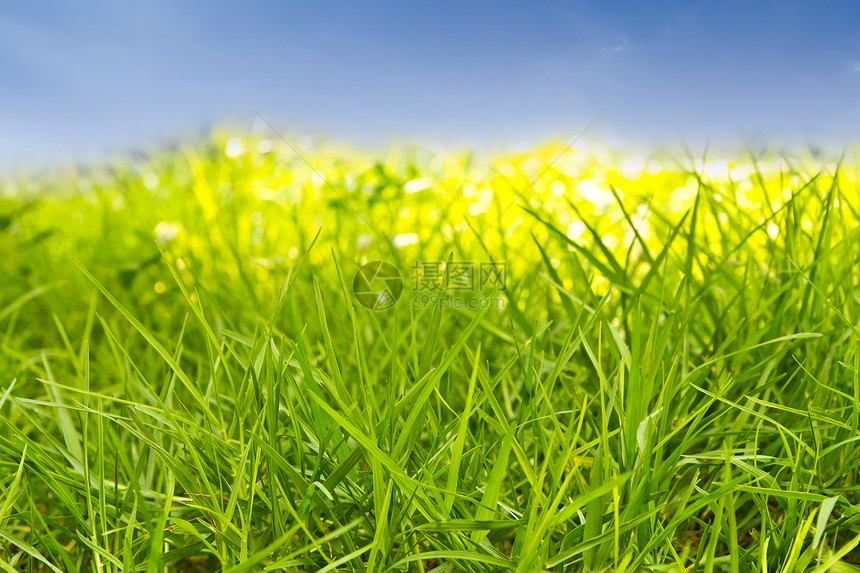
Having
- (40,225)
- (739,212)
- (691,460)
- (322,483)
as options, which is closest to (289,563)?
(322,483)

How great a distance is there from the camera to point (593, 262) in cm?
89

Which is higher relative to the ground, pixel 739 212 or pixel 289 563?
pixel 739 212

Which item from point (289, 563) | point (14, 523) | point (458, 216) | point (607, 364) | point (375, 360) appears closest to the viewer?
point (289, 563)

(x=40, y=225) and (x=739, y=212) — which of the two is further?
(x=40, y=225)

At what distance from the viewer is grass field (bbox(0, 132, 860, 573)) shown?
0.63 metres

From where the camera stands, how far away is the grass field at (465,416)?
0.63 m

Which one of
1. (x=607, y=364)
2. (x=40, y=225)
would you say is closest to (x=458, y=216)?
(x=607, y=364)

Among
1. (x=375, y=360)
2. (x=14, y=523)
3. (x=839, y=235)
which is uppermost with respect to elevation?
(x=839, y=235)

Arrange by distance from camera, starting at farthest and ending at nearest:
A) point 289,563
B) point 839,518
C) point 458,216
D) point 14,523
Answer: point 458,216 < point 14,523 < point 839,518 < point 289,563

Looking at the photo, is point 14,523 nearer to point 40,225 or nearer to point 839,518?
point 839,518

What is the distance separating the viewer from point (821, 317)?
915 millimetres

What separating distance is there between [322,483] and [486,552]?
7.2 inches

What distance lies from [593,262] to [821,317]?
34cm

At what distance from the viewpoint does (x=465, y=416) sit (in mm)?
592
